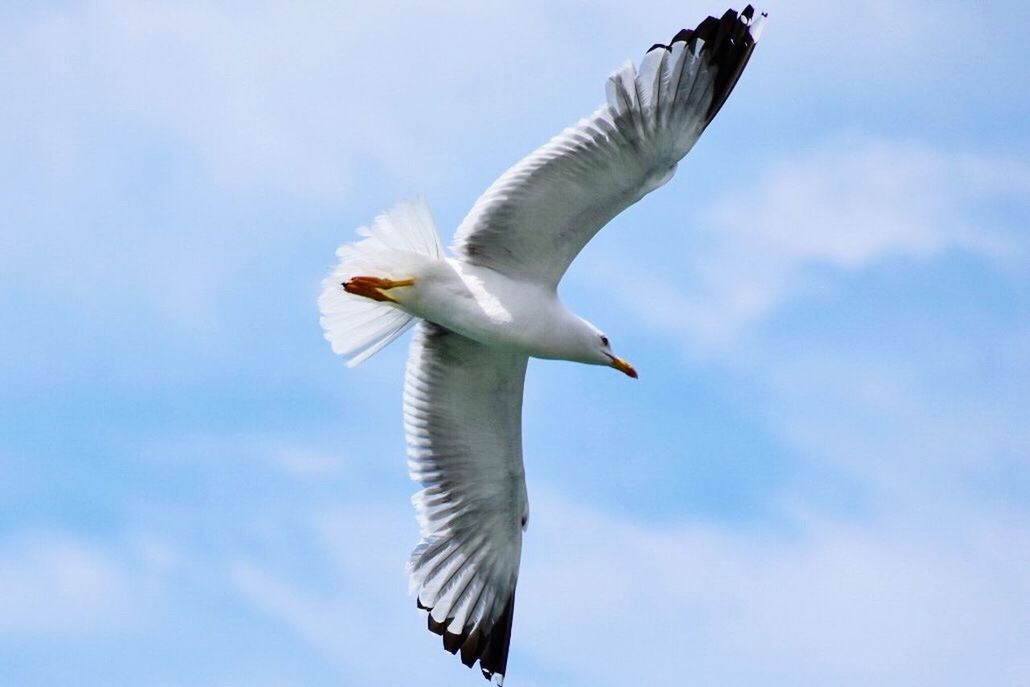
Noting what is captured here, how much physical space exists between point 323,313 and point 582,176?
1866mm

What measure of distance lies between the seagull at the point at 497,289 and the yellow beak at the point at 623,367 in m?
0.01

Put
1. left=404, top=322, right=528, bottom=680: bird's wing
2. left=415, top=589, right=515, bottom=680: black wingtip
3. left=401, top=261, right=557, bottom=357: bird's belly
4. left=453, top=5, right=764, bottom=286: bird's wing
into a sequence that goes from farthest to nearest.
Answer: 1. left=415, top=589, right=515, bottom=680: black wingtip
2. left=404, top=322, right=528, bottom=680: bird's wing
3. left=401, top=261, right=557, bottom=357: bird's belly
4. left=453, top=5, right=764, bottom=286: bird's wing

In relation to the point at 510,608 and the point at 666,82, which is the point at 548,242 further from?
the point at 510,608

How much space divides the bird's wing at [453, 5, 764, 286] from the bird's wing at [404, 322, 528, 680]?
962mm

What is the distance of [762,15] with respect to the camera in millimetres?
9414

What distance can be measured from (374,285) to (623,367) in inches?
59.6

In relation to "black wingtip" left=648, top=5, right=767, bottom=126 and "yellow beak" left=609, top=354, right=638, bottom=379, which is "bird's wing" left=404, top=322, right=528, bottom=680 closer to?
"yellow beak" left=609, top=354, right=638, bottom=379

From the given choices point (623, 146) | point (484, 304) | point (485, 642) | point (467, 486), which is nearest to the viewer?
point (623, 146)

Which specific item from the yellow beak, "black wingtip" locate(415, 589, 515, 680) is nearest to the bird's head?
the yellow beak

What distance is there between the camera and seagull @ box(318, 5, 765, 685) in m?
9.23

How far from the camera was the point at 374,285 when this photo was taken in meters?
9.54

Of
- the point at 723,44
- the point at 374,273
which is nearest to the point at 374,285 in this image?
the point at 374,273

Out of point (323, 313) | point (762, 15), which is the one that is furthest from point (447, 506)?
point (762, 15)

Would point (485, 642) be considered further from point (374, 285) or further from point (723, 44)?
point (723, 44)
